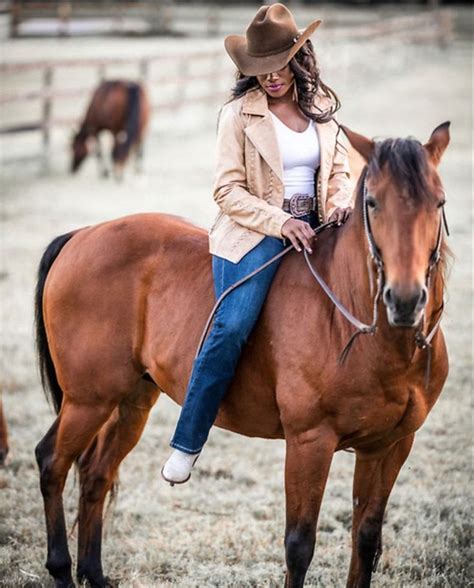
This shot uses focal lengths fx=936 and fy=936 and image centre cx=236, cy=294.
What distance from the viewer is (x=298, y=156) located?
3.69 metres

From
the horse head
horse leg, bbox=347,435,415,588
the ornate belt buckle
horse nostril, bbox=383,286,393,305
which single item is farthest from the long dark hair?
horse leg, bbox=347,435,415,588

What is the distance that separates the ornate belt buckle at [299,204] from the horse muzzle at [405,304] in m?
0.94

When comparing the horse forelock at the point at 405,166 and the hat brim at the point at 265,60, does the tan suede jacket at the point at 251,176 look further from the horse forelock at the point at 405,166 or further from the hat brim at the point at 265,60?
the horse forelock at the point at 405,166

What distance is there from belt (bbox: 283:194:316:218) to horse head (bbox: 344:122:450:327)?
588 mm

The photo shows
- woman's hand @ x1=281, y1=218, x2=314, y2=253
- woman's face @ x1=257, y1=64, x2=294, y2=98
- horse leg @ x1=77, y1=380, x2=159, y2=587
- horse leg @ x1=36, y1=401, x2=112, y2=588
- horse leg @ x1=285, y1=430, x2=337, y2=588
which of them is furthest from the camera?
horse leg @ x1=77, y1=380, x2=159, y2=587

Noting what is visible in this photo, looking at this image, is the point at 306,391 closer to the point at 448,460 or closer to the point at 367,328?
the point at 367,328

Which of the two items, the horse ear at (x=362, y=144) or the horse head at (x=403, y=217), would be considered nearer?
the horse head at (x=403, y=217)

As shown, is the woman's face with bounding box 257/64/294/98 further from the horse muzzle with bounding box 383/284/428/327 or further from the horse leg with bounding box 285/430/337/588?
A: the horse leg with bounding box 285/430/337/588

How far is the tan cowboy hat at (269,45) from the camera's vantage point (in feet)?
11.8

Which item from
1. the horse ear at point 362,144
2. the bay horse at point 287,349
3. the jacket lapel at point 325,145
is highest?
the horse ear at point 362,144

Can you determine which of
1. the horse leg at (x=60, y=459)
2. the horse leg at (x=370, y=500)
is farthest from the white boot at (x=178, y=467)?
the horse leg at (x=370, y=500)

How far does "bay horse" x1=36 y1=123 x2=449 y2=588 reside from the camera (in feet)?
10.0

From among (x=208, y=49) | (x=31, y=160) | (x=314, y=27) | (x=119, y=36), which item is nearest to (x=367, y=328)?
(x=314, y=27)

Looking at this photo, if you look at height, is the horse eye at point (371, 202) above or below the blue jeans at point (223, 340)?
above
